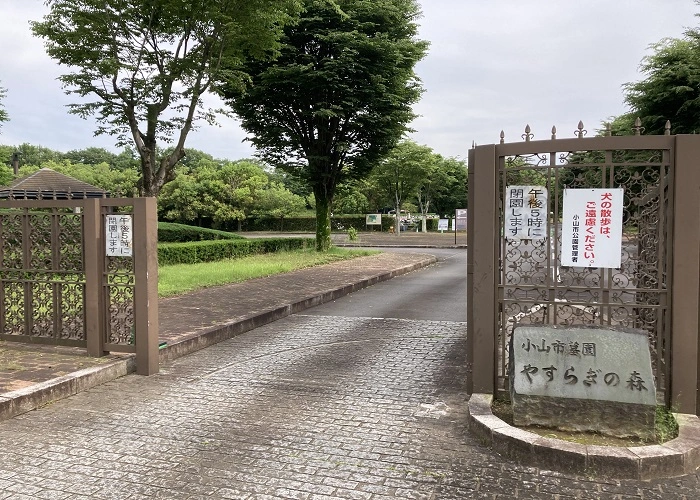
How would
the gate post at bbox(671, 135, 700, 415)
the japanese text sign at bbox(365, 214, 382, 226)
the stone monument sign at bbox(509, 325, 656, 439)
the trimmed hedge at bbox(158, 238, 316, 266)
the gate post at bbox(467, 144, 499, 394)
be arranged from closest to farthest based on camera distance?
the stone monument sign at bbox(509, 325, 656, 439), the gate post at bbox(671, 135, 700, 415), the gate post at bbox(467, 144, 499, 394), the trimmed hedge at bbox(158, 238, 316, 266), the japanese text sign at bbox(365, 214, 382, 226)

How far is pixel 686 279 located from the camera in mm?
4305

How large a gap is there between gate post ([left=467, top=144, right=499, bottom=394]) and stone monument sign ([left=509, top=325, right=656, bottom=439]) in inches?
20.0

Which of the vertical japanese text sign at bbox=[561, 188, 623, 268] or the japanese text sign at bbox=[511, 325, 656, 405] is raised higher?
the vertical japanese text sign at bbox=[561, 188, 623, 268]

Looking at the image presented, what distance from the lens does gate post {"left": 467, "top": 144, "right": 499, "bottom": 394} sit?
4766 millimetres

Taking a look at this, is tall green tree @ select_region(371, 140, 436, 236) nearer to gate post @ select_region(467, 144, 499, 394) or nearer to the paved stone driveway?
the paved stone driveway

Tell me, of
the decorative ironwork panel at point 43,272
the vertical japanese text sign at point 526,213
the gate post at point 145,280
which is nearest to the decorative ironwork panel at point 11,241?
the decorative ironwork panel at point 43,272

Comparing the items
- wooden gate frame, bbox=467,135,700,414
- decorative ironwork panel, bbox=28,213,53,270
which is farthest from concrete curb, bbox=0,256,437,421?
wooden gate frame, bbox=467,135,700,414

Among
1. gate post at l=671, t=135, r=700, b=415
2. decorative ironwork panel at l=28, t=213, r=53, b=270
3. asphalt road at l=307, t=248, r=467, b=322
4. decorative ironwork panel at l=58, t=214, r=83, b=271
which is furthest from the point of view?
asphalt road at l=307, t=248, r=467, b=322

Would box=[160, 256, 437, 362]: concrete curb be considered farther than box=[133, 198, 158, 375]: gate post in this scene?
Yes

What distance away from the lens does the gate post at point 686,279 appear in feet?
13.9

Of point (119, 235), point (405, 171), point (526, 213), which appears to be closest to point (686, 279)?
point (526, 213)

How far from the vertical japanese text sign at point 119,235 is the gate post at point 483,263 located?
3708mm

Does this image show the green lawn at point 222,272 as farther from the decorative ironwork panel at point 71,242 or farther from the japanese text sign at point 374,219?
the japanese text sign at point 374,219

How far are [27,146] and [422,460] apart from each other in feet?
224
